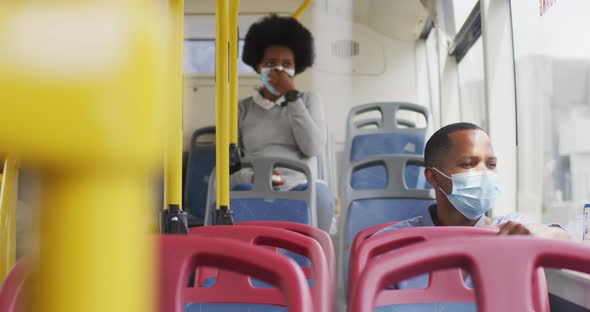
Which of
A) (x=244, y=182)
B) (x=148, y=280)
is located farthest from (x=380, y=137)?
Result: (x=148, y=280)

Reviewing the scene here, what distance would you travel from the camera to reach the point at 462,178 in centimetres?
179

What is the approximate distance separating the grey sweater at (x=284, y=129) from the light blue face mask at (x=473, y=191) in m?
0.88

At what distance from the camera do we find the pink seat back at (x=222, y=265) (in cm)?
59

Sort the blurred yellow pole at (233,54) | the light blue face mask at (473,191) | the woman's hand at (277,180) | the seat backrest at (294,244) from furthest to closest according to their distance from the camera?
the woman's hand at (277,180) < the blurred yellow pole at (233,54) < the light blue face mask at (473,191) < the seat backrest at (294,244)

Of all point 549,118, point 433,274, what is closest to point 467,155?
point 433,274

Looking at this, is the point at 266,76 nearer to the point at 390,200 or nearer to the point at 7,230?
the point at 390,200

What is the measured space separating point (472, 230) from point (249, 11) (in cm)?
393

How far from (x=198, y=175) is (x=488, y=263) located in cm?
357

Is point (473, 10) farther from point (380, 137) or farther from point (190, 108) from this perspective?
point (190, 108)

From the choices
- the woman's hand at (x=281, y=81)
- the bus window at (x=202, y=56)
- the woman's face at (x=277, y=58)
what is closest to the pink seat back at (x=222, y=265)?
the woman's hand at (x=281, y=81)

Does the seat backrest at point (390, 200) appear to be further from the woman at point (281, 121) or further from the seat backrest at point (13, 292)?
the seat backrest at point (13, 292)

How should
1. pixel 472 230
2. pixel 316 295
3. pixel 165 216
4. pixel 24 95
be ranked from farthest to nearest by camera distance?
pixel 165 216 < pixel 472 230 < pixel 316 295 < pixel 24 95

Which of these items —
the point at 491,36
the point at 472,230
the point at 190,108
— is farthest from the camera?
the point at 190,108

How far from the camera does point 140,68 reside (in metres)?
0.22
